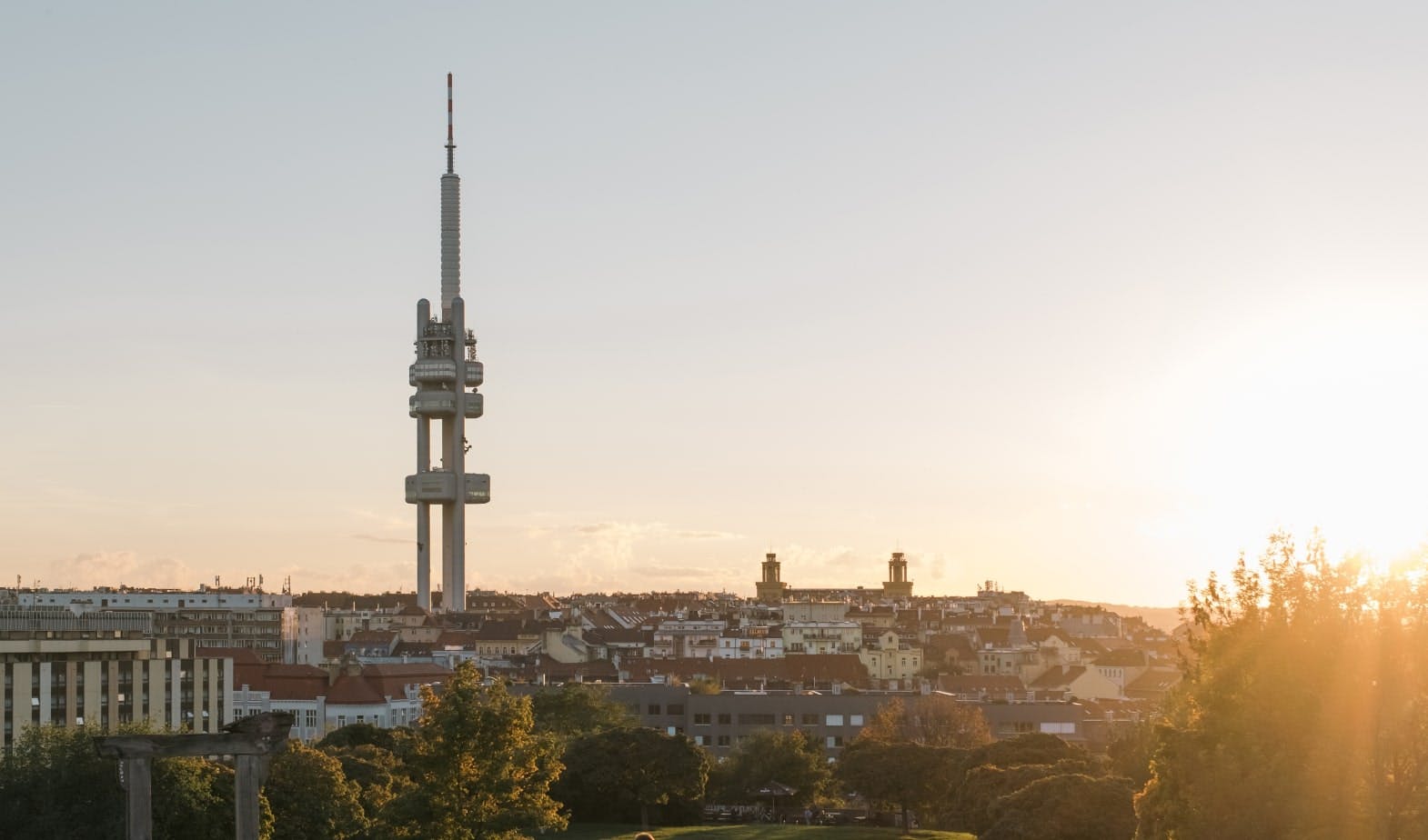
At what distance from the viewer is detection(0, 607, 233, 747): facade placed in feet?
284

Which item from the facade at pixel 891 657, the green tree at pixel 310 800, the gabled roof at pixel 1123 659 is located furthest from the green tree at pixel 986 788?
the gabled roof at pixel 1123 659

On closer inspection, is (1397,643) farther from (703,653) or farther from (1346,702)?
(703,653)

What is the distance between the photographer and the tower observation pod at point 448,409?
185 meters

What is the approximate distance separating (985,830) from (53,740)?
96.7 ft

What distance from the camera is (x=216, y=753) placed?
2714 centimetres

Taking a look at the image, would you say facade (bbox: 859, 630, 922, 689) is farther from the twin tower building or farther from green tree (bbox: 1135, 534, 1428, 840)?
green tree (bbox: 1135, 534, 1428, 840)

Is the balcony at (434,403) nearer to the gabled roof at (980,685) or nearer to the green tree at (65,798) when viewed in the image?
the gabled roof at (980,685)

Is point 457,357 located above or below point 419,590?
above

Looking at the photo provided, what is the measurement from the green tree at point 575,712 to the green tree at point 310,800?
126 feet

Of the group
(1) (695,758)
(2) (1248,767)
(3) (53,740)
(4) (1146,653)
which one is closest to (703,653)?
(4) (1146,653)

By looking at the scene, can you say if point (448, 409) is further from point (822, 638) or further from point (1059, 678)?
point (1059, 678)

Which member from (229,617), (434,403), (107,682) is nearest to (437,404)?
(434,403)

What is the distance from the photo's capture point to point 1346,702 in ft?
99.4

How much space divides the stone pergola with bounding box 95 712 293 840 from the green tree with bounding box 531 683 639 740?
62.5m
